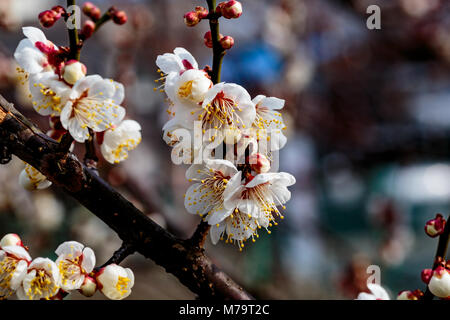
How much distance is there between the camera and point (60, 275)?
945mm

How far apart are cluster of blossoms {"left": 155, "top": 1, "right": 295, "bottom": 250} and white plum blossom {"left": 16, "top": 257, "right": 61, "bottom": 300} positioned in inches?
13.1

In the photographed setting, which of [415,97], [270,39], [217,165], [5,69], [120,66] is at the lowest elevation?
[217,165]

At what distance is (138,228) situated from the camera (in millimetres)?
982

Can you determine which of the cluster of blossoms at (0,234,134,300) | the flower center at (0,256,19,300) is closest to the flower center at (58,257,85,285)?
the cluster of blossoms at (0,234,134,300)

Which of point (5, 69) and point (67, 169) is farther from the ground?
point (5, 69)

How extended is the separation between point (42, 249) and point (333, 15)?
176 inches

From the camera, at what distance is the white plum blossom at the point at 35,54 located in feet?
2.95

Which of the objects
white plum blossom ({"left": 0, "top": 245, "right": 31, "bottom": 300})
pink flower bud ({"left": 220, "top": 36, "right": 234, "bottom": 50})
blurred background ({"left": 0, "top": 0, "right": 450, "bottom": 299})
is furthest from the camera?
blurred background ({"left": 0, "top": 0, "right": 450, "bottom": 299})

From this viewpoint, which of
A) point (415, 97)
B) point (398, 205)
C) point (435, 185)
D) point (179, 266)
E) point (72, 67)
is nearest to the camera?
point (72, 67)

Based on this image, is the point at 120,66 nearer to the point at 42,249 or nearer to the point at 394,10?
the point at 42,249

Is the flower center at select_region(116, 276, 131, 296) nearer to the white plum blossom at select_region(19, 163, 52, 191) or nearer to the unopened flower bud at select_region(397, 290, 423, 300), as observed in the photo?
the white plum blossom at select_region(19, 163, 52, 191)

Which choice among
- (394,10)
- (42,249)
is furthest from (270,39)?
(42,249)

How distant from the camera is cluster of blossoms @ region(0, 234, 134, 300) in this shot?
0.96 m

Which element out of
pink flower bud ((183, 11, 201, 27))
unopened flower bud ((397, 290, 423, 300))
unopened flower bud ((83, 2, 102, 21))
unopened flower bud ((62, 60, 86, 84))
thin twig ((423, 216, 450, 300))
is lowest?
unopened flower bud ((397, 290, 423, 300))
